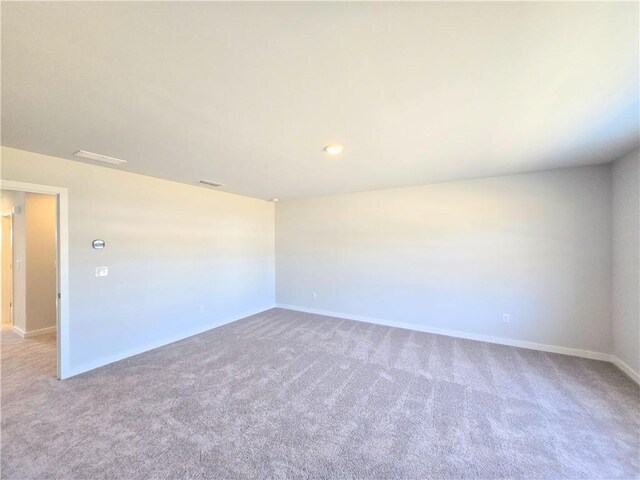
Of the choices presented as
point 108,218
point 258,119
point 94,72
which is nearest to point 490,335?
point 258,119

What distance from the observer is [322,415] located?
2246 mm

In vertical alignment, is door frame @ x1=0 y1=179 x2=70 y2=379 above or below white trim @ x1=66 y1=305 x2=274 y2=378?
above

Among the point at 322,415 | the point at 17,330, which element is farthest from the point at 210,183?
the point at 17,330

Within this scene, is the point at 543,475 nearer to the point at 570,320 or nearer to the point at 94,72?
the point at 570,320

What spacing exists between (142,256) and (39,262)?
235 cm

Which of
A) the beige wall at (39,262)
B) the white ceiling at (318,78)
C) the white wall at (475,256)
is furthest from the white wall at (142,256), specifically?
the beige wall at (39,262)

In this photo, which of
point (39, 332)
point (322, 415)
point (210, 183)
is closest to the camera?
point (322, 415)

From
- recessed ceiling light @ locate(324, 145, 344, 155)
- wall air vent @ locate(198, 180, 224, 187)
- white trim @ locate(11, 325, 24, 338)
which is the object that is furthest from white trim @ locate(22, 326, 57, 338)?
recessed ceiling light @ locate(324, 145, 344, 155)

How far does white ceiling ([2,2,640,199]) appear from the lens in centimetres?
110

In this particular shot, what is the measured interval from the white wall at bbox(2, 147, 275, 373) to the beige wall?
2.14 meters

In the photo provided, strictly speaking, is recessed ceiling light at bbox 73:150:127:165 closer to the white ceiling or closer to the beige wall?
the white ceiling

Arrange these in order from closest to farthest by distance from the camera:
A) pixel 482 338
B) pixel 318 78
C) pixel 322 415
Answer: pixel 318 78 < pixel 322 415 < pixel 482 338

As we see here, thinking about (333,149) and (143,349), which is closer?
(333,149)

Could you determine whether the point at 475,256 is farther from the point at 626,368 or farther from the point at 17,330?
the point at 17,330
